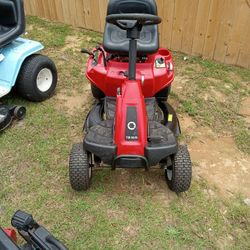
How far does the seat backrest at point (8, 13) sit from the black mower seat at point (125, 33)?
77 cm

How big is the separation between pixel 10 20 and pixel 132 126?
5.10ft

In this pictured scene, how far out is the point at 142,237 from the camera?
1.91m

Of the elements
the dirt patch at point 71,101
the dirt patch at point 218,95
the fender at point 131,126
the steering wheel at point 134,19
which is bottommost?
the dirt patch at point 218,95

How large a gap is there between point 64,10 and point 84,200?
3053 mm

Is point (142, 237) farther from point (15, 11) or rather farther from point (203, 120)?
point (15, 11)

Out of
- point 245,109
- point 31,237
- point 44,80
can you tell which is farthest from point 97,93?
point 31,237

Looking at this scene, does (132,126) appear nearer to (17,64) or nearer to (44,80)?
(17,64)

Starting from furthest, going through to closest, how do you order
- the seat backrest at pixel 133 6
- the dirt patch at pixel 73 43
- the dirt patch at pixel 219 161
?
1. the dirt patch at pixel 73 43
2. the seat backrest at pixel 133 6
3. the dirt patch at pixel 219 161

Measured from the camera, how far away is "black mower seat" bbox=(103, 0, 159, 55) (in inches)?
94.3

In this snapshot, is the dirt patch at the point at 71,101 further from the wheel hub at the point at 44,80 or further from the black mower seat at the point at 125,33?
the black mower seat at the point at 125,33

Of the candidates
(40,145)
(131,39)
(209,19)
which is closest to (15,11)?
(40,145)

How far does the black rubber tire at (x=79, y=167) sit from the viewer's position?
1.98 m

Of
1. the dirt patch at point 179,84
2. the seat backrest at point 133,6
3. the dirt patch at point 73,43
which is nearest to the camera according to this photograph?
the seat backrest at point 133,6

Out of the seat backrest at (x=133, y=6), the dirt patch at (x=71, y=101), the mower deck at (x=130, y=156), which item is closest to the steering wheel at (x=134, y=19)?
the mower deck at (x=130, y=156)
